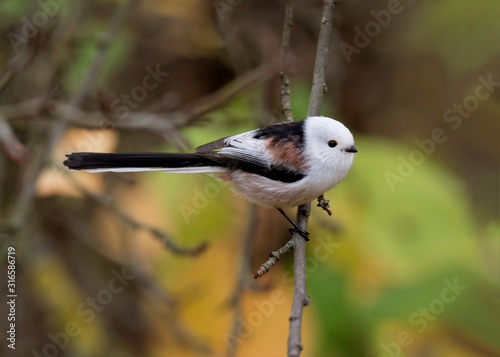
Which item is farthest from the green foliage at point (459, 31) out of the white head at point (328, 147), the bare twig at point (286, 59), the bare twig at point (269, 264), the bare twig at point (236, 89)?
the bare twig at point (269, 264)

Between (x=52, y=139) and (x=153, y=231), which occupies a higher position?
(x=52, y=139)

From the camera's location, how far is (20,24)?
3.58 meters

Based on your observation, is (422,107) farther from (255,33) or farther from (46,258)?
(46,258)

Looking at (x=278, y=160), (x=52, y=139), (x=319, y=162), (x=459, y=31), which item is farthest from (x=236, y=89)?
(x=459, y=31)

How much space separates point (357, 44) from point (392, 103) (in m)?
0.62

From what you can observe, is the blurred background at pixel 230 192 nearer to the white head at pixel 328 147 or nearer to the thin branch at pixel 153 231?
the thin branch at pixel 153 231

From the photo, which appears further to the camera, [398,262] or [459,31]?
[459,31]

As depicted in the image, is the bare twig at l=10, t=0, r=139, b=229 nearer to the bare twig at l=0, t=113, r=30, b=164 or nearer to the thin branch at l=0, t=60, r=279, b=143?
the thin branch at l=0, t=60, r=279, b=143

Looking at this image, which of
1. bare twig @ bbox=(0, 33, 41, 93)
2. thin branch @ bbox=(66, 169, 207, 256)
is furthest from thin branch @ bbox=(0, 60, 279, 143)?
thin branch @ bbox=(66, 169, 207, 256)

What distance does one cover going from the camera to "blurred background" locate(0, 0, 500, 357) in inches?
108

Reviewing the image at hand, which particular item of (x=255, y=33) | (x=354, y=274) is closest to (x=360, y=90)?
(x=255, y=33)

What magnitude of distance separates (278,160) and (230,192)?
981mm

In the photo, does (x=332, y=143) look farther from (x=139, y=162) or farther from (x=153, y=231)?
(x=153, y=231)

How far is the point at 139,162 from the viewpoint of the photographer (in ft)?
7.02
